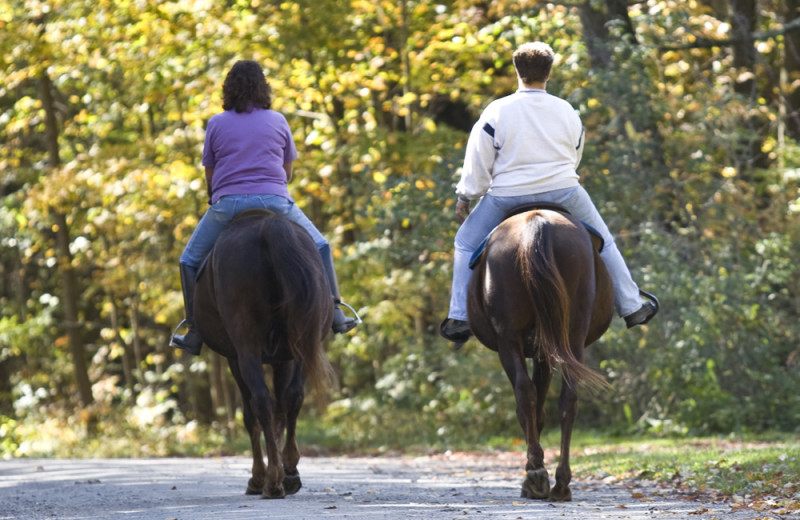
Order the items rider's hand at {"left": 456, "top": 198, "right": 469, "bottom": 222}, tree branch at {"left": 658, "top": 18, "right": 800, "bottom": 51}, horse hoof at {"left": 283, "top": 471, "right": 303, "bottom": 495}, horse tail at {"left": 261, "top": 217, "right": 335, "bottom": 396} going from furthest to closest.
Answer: tree branch at {"left": 658, "top": 18, "right": 800, "bottom": 51}, rider's hand at {"left": 456, "top": 198, "right": 469, "bottom": 222}, horse hoof at {"left": 283, "top": 471, "right": 303, "bottom": 495}, horse tail at {"left": 261, "top": 217, "right": 335, "bottom": 396}

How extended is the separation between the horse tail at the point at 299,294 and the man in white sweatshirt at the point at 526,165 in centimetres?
99

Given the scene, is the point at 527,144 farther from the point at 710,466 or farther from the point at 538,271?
the point at 710,466

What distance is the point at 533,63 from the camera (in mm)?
7441

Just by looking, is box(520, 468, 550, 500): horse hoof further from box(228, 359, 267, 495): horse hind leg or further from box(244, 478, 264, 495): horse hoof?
box(244, 478, 264, 495): horse hoof

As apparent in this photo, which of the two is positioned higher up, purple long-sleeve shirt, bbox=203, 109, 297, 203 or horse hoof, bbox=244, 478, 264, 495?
purple long-sleeve shirt, bbox=203, 109, 297, 203

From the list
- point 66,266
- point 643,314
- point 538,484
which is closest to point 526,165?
point 643,314

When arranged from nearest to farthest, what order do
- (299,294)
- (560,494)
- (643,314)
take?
1. (560,494)
2. (299,294)
3. (643,314)

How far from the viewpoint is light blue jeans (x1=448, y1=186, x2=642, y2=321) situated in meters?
7.38

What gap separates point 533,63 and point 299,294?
7.00ft

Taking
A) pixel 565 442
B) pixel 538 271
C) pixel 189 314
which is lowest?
pixel 565 442

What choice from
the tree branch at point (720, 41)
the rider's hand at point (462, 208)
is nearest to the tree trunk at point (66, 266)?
the tree branch at point (720, 41)

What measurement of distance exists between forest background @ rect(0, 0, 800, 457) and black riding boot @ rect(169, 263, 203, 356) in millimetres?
5887

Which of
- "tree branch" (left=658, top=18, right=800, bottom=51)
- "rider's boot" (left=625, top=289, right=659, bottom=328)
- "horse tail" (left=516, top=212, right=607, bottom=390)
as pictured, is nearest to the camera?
"horse tail" (left=516, top=212, right=607, bottom=390)

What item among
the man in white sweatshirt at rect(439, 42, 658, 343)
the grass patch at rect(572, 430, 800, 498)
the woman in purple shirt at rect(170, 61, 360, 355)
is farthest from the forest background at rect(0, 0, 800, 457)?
the woman in purple shirt at rect(170, 61, 360, 355)
